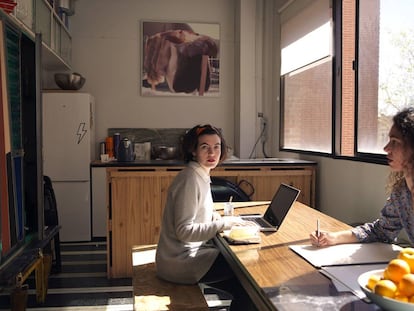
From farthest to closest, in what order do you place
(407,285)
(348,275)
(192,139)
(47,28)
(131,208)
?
(47,28) < (131,208) < (192,139) < (348,275) < (407,285)

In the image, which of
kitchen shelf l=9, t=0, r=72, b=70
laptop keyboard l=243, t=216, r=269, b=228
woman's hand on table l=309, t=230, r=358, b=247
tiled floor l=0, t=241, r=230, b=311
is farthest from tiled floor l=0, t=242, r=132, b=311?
kitchen shelf l=9, t=0, r=72, b=70

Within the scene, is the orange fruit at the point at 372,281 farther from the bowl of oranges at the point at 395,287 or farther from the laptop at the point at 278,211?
→ the laptop at the point at 278,211

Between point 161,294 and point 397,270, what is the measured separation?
1.16m

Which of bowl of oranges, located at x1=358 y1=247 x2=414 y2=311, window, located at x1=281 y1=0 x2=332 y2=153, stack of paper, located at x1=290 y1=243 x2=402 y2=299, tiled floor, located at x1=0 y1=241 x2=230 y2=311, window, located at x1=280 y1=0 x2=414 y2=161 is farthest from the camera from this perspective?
window, located at x1=281 y1=0 x2=332 y2=153

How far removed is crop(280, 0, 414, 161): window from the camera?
9.06 ft

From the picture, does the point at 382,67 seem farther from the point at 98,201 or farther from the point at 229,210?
the point at 98,201

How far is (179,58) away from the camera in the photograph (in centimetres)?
554

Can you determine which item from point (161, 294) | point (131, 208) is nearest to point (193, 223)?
point (161, 294)

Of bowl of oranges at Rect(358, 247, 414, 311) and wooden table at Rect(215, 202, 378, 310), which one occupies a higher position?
bowl of oranges at Rect(358, 247, 414, 311)

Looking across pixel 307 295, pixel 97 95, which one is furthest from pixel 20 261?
pixel 97 95

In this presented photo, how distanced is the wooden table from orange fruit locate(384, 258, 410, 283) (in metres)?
0.09

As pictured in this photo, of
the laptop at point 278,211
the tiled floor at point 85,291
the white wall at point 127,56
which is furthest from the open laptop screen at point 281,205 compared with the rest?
the white wall at point 127,56

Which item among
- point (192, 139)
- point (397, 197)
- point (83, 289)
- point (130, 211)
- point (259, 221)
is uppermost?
point (192, 139)

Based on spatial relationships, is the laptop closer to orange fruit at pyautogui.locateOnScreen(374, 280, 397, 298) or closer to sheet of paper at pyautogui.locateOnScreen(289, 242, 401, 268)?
sheet of paper at pyautogui.locateOnScreen(289, 242, 401, 268)
